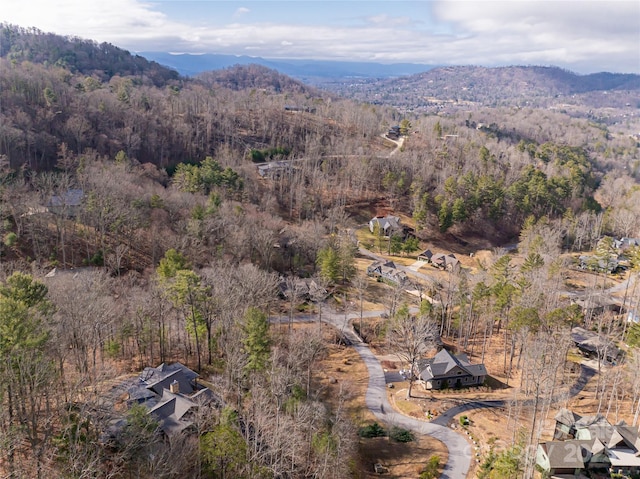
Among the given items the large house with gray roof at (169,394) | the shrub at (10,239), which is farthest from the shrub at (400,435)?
the shrub at (10,239)

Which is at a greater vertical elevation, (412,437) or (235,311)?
(235,311)

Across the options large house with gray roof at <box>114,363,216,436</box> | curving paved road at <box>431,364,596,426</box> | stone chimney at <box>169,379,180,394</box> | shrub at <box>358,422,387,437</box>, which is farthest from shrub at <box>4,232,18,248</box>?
curving paved road at <box>431,364,596,426</box>

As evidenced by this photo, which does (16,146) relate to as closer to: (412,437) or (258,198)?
(258,198)

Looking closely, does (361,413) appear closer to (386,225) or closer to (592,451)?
(592,451)

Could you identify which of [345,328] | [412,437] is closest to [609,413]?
[412,437]

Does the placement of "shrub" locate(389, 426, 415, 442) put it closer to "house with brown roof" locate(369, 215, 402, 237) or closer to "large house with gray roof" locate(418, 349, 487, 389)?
"large house with gray roof" locate(418, 349, 487, 389)

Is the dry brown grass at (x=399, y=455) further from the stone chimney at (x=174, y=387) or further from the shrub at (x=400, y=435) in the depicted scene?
the stone chimney at (x=174, y=387)
